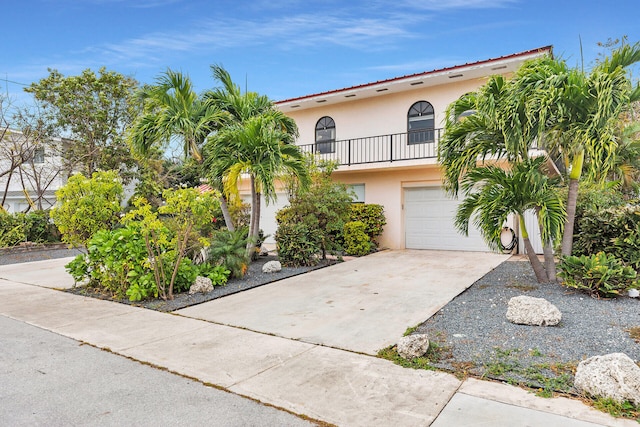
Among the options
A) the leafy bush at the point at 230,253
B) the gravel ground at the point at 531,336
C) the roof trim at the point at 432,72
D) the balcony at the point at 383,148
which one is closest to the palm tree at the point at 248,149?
the leafy bush at the point at 230,253

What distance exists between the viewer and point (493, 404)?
10.1ft

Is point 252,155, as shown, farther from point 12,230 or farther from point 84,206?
point 12,230

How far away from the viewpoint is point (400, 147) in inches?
529

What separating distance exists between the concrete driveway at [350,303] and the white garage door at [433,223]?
8.83ft

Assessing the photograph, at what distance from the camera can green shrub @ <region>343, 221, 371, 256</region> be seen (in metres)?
12.4

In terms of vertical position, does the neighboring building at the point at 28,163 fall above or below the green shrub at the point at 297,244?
above

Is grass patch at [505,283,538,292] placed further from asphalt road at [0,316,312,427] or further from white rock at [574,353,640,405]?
asphalt road at [0,316,312,427]

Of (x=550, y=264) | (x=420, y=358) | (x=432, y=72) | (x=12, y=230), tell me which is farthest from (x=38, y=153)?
(x=550, y=264)

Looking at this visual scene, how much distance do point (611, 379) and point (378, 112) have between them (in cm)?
1200

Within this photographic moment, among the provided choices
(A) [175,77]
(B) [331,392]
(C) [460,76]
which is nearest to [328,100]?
(C) [460,76]

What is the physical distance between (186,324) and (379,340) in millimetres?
2715

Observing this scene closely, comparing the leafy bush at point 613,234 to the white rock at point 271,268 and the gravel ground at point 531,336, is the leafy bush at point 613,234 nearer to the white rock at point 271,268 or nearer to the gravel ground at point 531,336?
the gravel ground at point 531,336

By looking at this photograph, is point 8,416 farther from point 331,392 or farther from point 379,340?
point 379,340

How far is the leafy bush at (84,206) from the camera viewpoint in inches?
304
